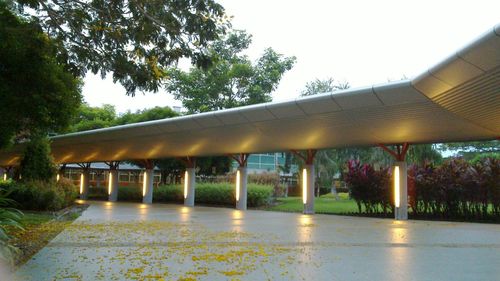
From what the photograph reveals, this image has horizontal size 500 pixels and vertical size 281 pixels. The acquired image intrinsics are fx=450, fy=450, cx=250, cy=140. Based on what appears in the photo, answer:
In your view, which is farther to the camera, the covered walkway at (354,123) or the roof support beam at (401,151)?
the roof support beam at (401,151)

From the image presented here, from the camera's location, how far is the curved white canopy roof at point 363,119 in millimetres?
8867

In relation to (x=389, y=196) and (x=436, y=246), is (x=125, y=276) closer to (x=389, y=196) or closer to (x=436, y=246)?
(x=436, y=246)

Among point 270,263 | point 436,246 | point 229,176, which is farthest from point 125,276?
point 229,176

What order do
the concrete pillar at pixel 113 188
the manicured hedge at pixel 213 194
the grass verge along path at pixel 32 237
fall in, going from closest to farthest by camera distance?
the grass verge along path at pixel 32 237 → the manicured hedge at pixel 213 194 → the concrete pillar at pixel 113 188

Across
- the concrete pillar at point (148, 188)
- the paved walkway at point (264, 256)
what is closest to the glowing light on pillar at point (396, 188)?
the paved walkway at point (264, 256)

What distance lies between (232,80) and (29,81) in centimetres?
2492

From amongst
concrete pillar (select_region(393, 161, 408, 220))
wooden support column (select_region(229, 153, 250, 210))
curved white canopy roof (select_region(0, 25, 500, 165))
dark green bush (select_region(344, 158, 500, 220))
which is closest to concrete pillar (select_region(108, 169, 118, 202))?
curved white canopy roof (select_region(0, 25, 500, 165))

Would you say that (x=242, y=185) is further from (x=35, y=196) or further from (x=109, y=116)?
(x=109, y=116)

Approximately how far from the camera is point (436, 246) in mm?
8273

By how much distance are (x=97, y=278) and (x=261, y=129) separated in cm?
1143

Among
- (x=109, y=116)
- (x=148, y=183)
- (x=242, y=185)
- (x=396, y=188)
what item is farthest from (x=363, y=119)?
(x=109, y=116)

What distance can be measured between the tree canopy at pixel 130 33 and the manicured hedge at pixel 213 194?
52.2ft

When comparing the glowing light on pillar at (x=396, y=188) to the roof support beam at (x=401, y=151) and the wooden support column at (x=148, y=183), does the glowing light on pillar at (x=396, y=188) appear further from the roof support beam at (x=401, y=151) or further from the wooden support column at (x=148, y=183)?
the wooden support column at (x=148, y=183)

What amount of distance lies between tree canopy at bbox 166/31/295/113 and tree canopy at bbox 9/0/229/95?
2379cm
